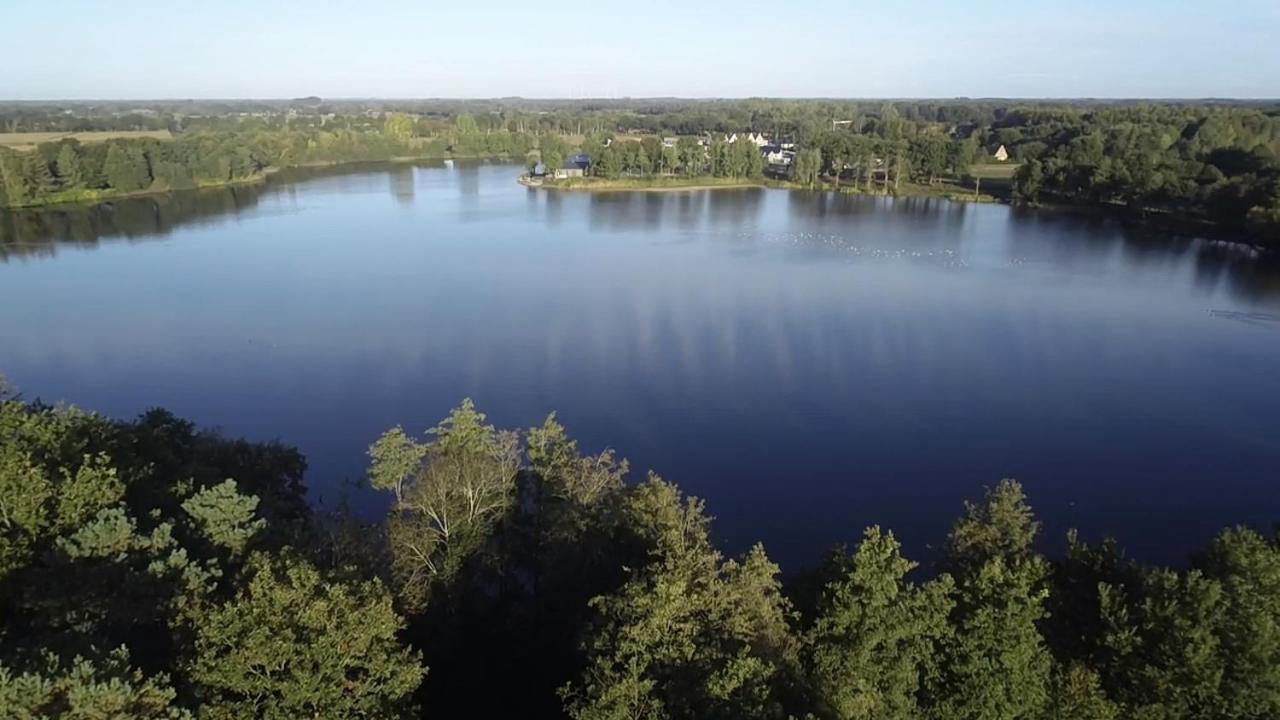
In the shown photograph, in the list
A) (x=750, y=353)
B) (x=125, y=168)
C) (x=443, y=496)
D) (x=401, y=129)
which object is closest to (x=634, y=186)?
(x=125, y=168)

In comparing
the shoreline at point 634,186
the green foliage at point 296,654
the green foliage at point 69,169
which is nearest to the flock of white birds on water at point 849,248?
the shoreline at point 634,186

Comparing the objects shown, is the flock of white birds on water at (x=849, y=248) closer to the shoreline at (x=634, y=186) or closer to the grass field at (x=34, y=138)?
the shoreline at (x=634, y=186)

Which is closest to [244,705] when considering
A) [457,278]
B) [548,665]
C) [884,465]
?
[548,665]

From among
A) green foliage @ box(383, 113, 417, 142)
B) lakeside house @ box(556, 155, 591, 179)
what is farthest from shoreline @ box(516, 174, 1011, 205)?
green foliage @ box(383, 113, 417, 142)

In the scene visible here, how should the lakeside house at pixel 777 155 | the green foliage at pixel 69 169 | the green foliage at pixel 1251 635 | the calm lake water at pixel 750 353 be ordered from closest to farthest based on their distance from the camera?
the green foliage at pixel 1251 635 → the calm lake water at pixel 750 353 → the green foliage at pixel 69 169 → the lakeside house at pixel 777 155

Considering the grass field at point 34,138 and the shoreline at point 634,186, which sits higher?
the grass field at point 34,138

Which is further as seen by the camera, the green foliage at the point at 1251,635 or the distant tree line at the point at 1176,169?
the distant tree line at the point at 1176,169
